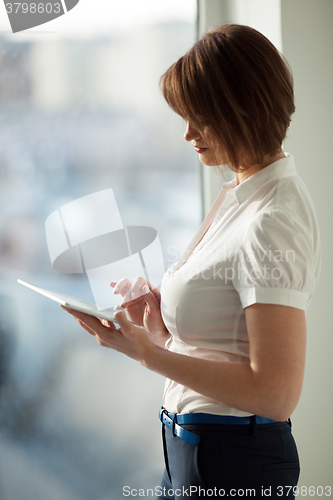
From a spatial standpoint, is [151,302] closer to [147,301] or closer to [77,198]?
[147,301]

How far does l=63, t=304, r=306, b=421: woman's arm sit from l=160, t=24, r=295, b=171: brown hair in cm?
29

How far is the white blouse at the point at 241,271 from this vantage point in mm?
625

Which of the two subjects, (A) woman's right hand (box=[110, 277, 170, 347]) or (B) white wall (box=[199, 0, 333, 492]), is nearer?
(A) woman's right hand (box=[110, 277, 170, 347])

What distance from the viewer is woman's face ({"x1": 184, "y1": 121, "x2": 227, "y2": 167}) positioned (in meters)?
0.76

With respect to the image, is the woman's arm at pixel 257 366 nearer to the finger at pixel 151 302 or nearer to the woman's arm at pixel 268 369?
the woman's arm at pixel 268 369

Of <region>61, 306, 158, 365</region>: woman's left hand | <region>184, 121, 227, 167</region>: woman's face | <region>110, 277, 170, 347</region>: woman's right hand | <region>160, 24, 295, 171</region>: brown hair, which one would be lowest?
<region>110, 277, 170, 347</region>: woman's right hand

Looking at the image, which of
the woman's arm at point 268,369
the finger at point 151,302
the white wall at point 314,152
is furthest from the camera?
the white wall at point 314,152

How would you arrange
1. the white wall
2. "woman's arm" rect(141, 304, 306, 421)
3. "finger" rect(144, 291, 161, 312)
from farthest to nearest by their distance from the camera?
1. the white wall
2. "finger" rect(144, 291, 161, 312)
3. "woman's arm" rect(141, 304, 306, 421)

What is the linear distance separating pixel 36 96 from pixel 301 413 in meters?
1.34

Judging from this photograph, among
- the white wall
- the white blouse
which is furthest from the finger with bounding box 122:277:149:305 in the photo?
the white wall

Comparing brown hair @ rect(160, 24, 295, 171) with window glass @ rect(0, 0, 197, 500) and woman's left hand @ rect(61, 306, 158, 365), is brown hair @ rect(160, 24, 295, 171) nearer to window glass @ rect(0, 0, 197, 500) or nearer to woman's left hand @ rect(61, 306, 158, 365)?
woman's left hand @ rect(61, 306, 158, 365)

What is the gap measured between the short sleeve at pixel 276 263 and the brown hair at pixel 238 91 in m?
0.15

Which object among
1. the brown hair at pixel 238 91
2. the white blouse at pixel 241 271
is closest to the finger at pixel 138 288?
the white blouse at pixel 241 271

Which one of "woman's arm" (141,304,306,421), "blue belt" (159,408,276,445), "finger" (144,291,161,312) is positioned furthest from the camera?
"finger" (144,291,161,312)
